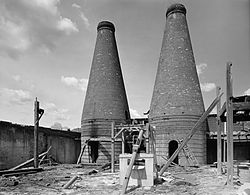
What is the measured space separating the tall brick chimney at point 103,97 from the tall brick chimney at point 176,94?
3066 millimetres

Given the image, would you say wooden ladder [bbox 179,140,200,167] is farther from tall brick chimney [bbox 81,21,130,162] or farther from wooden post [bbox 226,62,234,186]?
wooden post [bbox 226,62,234,186]

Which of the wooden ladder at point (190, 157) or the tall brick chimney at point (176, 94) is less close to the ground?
the tall brick chimney at point (176, 94)

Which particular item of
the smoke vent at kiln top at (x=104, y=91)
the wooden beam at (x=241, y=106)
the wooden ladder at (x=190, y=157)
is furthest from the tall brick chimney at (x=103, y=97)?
the wooden beam at (x=241, y=106)

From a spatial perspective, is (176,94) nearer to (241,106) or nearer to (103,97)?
(103,97)

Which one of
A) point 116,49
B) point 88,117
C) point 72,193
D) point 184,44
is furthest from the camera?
point 116,49

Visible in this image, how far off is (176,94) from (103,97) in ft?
17.4

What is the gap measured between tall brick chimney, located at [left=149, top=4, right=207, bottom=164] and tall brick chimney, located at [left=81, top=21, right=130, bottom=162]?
121 inches

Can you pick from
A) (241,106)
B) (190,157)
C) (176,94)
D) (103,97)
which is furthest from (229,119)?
(103,97)

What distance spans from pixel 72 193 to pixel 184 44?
12.3 metres

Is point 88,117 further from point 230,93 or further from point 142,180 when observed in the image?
point 230,93

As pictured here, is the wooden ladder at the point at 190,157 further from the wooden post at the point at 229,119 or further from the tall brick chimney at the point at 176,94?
the wooden post at the point at 229,119

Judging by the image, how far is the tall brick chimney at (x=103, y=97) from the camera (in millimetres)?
18953

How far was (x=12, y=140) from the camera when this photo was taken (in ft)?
51.0

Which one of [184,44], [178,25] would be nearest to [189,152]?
[184,44]
